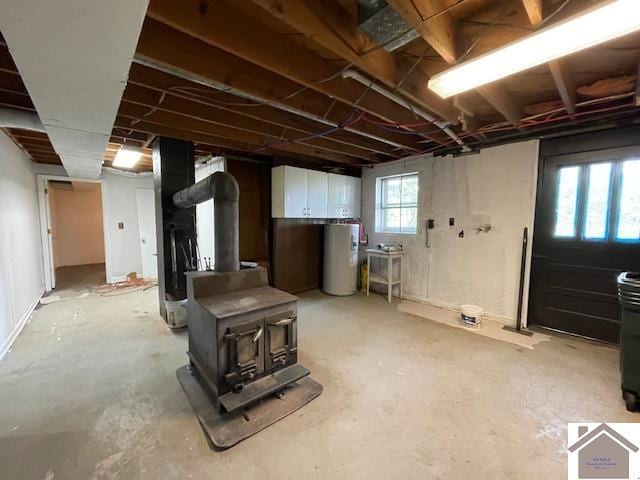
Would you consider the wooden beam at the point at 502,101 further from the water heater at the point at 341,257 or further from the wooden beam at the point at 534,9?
the water heater at the point at 341,257

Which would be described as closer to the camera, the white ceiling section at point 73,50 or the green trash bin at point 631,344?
the white ceiling section at point 73,50

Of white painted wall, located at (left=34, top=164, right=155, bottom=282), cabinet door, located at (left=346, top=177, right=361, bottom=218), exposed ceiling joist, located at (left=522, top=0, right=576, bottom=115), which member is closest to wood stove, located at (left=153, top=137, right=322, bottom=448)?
exposed ceiling joist, located at (left=522, top=0, right=576, bottom=115)

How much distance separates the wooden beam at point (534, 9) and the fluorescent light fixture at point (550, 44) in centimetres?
12

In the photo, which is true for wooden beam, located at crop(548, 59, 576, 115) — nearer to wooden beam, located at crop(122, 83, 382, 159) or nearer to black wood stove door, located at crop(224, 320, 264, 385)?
wooden beam, located at crop(122, 83, 382, 159)

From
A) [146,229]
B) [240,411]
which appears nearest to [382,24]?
[240,411]

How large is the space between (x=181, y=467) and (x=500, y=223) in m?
3.93

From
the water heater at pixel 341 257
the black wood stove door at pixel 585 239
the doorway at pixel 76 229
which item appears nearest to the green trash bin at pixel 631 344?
the black wood stove door at pixel 585 239

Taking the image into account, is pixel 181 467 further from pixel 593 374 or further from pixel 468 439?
pixel 593 374

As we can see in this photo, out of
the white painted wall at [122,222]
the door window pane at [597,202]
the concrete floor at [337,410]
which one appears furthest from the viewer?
the white painted wall at [122,222]

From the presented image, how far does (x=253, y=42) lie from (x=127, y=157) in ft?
12.7

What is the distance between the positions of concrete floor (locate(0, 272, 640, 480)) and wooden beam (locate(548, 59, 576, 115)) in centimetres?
235

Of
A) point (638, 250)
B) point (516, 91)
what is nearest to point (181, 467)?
point (516, 91)

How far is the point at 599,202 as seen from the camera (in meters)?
2.74

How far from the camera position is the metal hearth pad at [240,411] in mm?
1610
